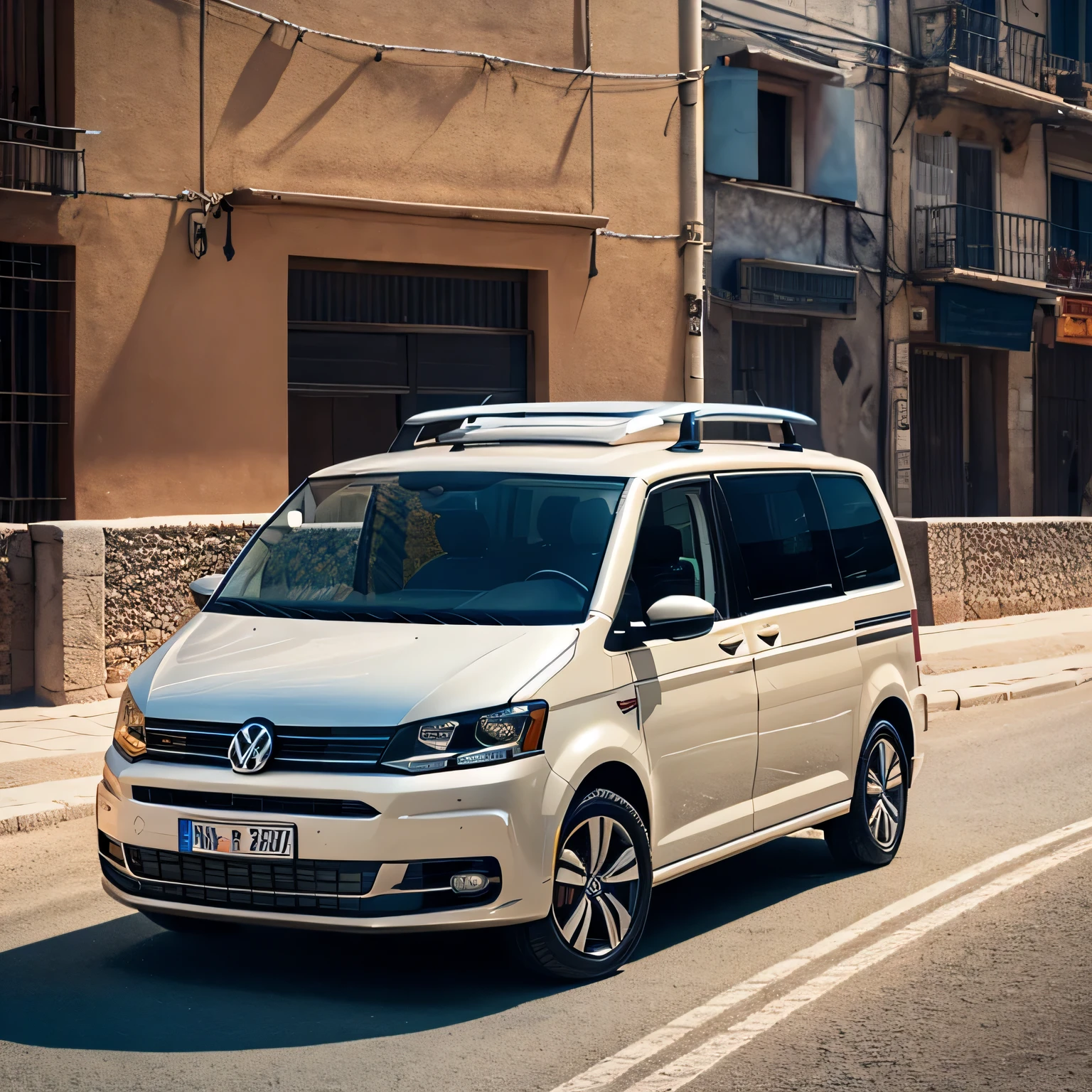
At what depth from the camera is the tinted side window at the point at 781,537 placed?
6.57 meters

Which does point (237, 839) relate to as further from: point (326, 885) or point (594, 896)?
point (594, 896)

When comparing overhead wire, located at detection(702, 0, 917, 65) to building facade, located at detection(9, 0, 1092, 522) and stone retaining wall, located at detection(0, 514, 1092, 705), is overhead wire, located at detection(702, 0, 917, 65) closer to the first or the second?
building facade, located at detection(9, 0, 1092, 522)

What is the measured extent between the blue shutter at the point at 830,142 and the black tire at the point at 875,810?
1617 centimetres

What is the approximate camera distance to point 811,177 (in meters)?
22.6

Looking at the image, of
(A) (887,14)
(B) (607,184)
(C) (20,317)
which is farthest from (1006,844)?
(A) (887,14)

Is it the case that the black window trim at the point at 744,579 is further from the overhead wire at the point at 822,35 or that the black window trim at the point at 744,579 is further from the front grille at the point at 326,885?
the overhead wire at the point at 822,35

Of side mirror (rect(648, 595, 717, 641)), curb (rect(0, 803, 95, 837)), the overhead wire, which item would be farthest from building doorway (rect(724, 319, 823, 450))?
side mirror (rect(648, 595, 717, 641))

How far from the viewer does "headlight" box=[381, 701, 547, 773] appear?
5.01m

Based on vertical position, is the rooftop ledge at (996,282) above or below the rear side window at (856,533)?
above

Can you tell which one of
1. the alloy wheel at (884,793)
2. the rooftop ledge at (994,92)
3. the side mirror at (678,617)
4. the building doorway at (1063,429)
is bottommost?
the alloy wheel at (884,793)

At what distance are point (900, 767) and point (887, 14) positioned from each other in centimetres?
1884

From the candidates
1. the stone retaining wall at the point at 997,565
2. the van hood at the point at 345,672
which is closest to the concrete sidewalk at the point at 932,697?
the stone retaining wall at the point at 997,565

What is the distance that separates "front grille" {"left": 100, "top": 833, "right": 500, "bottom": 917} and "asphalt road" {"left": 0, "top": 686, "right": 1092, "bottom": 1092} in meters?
0.35

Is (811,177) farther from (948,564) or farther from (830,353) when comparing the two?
(948,564)
